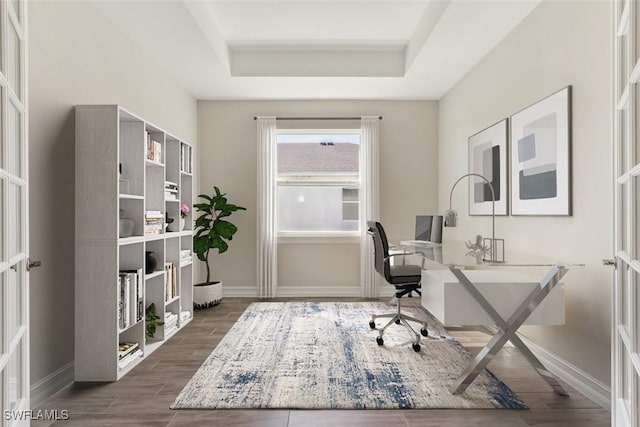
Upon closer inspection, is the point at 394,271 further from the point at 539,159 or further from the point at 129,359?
the point at 129,359

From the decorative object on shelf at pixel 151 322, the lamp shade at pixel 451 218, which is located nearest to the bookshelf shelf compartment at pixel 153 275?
the decorative object on shelf at pixel 151 322

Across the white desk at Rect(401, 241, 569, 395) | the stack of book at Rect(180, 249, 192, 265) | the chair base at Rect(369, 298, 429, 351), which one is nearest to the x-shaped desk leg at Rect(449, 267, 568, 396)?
the white desk at Rect(401, 241, 569, 395)

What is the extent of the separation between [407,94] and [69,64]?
3.66 m

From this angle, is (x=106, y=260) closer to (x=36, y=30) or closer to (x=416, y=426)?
(x=36, y=30)

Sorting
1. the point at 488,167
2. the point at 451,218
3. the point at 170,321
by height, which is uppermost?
the point at 488,167

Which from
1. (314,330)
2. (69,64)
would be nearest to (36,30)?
(69,64)

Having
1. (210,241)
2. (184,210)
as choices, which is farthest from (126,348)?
(210,241)

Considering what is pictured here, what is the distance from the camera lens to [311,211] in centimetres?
536

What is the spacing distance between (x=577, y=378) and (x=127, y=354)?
2875 mm

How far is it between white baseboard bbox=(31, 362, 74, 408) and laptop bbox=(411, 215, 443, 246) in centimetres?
270

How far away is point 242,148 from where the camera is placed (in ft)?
17.2

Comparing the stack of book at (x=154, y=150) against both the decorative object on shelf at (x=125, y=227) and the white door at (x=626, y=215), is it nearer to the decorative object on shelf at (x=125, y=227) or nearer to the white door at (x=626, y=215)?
the decorative object on shelf at (x=125, y=227)

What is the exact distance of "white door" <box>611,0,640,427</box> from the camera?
1.50 meters

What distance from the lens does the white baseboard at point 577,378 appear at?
7.19 feet
